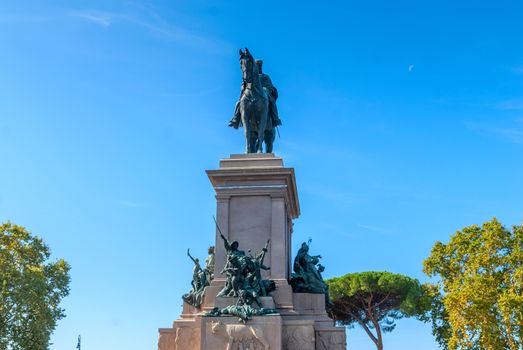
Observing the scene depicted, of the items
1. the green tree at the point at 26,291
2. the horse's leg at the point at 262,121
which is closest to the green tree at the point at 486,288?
the horse's leg at the point at 262,121

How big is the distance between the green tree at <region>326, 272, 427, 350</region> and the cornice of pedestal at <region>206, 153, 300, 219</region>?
84.7ft

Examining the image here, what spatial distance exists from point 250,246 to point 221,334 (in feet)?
9.68

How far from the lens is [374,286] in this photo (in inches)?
1688

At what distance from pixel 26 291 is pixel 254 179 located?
47.3 ft

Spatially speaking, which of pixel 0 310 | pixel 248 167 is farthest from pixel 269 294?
pixel 0 310

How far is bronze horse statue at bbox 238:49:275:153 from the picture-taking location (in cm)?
1941

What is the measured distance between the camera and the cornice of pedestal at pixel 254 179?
17656 mm

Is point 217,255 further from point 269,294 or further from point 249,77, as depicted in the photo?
point 249,77

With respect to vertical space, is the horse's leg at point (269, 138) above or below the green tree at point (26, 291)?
above

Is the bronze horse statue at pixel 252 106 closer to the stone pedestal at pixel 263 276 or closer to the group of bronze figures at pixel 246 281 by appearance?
the stone pedestal at pixel 263 276

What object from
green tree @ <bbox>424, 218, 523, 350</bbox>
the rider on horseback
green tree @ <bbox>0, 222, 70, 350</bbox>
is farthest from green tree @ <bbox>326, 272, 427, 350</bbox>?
the rider on horseback

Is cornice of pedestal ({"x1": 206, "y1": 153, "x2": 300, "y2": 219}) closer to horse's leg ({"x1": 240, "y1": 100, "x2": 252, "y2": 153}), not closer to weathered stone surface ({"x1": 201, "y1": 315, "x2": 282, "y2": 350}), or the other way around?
horse's leg ({"x1": 240, "y1": 100, "x2": 252, "y2": 153})

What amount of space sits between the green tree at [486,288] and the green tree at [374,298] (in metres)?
9.62

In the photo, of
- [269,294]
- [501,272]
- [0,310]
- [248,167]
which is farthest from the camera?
[501,272]
